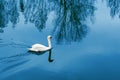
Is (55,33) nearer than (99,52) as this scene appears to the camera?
No

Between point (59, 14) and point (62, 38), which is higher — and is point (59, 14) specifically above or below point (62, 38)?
above

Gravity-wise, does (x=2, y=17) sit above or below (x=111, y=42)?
above

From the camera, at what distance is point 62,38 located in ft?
43.5

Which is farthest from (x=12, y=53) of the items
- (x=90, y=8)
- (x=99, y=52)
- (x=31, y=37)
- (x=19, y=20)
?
(x=90, y=8)

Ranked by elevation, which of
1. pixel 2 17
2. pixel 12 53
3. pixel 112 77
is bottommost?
pixel 112 77

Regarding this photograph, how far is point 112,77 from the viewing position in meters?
9.55

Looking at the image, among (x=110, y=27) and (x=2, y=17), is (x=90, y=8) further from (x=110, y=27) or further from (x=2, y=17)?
(x=2, y=17)

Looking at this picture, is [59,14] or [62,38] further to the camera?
[59,14]

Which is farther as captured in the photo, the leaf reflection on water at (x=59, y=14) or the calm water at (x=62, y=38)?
the leaf reflection on water at (x=59, y=14)

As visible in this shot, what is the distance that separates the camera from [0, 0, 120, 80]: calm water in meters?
9.69

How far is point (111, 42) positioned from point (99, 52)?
4.76ft

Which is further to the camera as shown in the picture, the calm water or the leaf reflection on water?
the leaf reflection on water

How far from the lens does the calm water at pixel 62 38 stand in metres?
9.69

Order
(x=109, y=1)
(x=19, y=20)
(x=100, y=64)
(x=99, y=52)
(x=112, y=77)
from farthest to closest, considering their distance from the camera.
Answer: (x=109, y=1) < (x=19, y=20) < (x=99, y=52) < (x=100, y=64) < (x=112, y=77)
